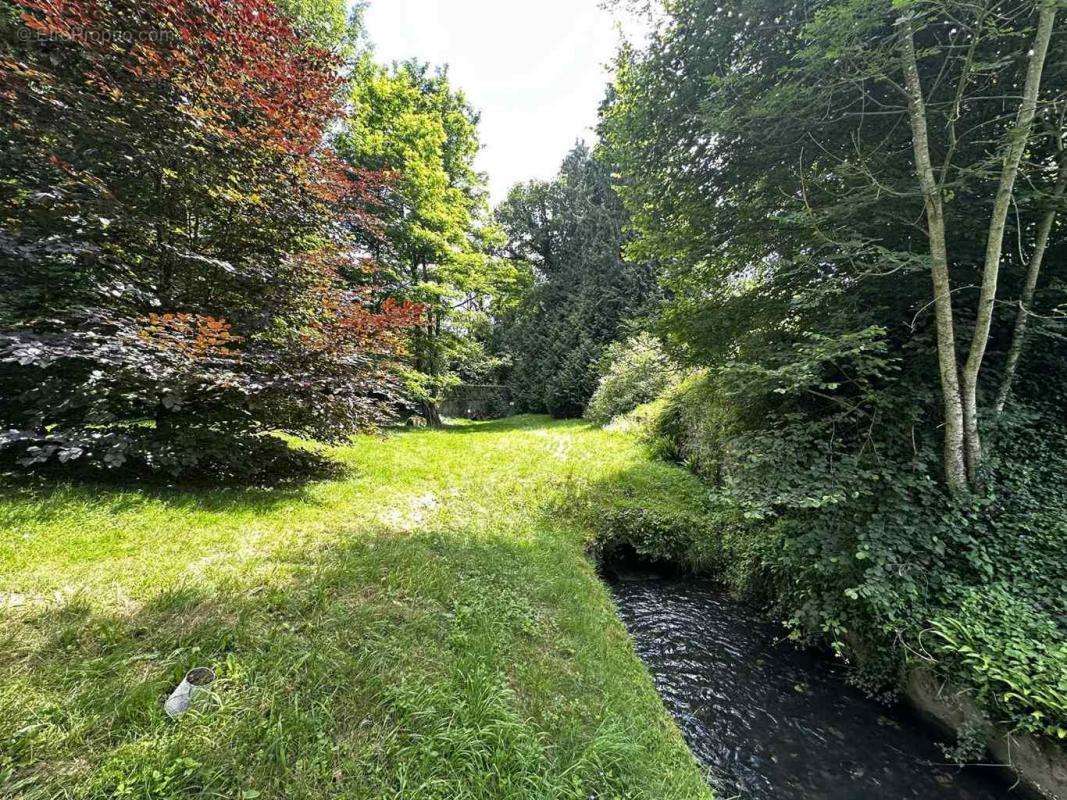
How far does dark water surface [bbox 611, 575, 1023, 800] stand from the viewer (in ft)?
8.23

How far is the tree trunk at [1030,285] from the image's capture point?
3.22 meters

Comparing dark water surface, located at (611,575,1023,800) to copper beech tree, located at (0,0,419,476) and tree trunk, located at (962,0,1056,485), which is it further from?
copper beech tree, located at (0,0,419,476)

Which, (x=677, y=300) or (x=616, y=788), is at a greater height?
(x=677, y=300)

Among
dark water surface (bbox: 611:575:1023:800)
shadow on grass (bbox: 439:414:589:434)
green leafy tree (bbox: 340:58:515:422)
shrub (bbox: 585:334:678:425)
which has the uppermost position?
green leafy tree (bbox: 340:58:515:422)

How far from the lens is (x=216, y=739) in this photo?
160 centimetres

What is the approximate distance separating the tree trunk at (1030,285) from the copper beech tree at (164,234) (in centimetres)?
626

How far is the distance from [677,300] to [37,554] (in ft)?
22.3

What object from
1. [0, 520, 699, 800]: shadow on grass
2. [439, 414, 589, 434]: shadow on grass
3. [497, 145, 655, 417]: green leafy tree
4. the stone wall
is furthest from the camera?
the stone wall

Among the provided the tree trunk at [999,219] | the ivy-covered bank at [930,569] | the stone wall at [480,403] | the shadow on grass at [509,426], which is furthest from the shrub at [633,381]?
the stone wall at [480,403]

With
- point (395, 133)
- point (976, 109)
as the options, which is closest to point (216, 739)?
point (976, 109)

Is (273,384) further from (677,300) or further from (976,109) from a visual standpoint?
(976,109)

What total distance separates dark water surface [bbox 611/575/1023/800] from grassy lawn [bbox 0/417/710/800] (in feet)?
1.61

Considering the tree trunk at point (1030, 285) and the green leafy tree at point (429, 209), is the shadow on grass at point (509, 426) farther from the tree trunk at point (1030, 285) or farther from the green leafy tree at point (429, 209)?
the tree trunk at point (1030, 285)

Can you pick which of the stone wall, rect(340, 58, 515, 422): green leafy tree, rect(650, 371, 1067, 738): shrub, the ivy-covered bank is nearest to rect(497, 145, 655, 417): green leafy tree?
the stone wall
